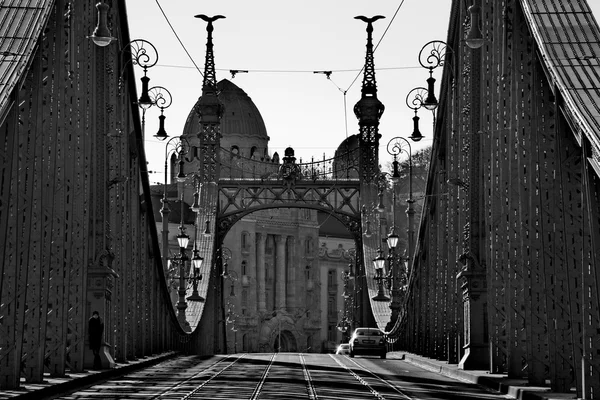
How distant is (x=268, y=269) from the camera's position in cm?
16775

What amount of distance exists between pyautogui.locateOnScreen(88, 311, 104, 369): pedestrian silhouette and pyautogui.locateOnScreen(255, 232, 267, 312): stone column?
418ft

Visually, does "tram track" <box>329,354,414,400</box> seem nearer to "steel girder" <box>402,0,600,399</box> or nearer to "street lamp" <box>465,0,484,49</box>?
"steel girder" <box>402,0,600,399</box>

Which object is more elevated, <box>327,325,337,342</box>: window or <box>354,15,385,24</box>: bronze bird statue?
<box>354,15,385,24</box>: bronze bird statue

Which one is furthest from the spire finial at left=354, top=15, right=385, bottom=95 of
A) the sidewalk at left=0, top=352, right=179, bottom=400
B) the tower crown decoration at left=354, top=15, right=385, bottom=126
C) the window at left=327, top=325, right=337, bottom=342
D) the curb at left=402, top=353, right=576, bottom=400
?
the window at left=327, top=325, right=337, bottom=342

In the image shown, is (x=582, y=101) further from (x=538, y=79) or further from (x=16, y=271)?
(x=16, y=271)

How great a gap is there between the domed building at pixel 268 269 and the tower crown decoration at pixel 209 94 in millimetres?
80643

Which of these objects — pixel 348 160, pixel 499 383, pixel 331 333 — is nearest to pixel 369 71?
pixel 348 160

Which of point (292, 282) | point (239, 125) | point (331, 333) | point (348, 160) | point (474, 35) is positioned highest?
point (239, 125)

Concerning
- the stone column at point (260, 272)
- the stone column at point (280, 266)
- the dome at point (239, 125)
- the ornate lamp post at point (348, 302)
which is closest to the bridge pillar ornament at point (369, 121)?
the ornate lamp post at point (348, 302)

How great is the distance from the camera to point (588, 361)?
75.2 feet

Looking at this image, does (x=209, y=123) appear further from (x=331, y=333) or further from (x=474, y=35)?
(x=331, y=333)

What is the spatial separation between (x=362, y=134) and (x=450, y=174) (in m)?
35.0

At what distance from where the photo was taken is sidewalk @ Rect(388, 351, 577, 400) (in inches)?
999

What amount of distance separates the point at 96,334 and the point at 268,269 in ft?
433
